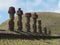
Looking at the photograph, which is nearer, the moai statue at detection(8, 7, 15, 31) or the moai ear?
the moai statue at detection(8, 7, 15, 31)

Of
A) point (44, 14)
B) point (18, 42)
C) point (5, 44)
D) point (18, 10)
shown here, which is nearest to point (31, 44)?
point (18, 42)

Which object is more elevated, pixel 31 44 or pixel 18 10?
pixel 18 10

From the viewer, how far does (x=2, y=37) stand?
3462 cm

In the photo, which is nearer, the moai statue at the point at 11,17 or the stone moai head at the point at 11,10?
the moai statue at the point at 11,17

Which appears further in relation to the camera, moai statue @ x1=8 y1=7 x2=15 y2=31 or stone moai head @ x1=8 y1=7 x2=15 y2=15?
stone moai head @ x1=8 y1=7 x2=15 y2=15

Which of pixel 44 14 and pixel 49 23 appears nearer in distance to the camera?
pixel 49 23

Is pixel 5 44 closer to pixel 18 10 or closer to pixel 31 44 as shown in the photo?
pixel 31 44

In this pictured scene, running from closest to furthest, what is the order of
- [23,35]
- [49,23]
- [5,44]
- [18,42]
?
[5,44], [18,42], [23,35], [49,23]

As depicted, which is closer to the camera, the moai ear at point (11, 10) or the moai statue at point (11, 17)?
the moai statue at point (11, 17)

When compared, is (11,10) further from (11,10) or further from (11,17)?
(11,17)

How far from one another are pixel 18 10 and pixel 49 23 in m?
48.4

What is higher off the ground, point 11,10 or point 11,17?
point 11,10

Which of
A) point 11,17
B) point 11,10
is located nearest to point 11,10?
point 11,10

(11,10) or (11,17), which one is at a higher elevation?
(11,10)
